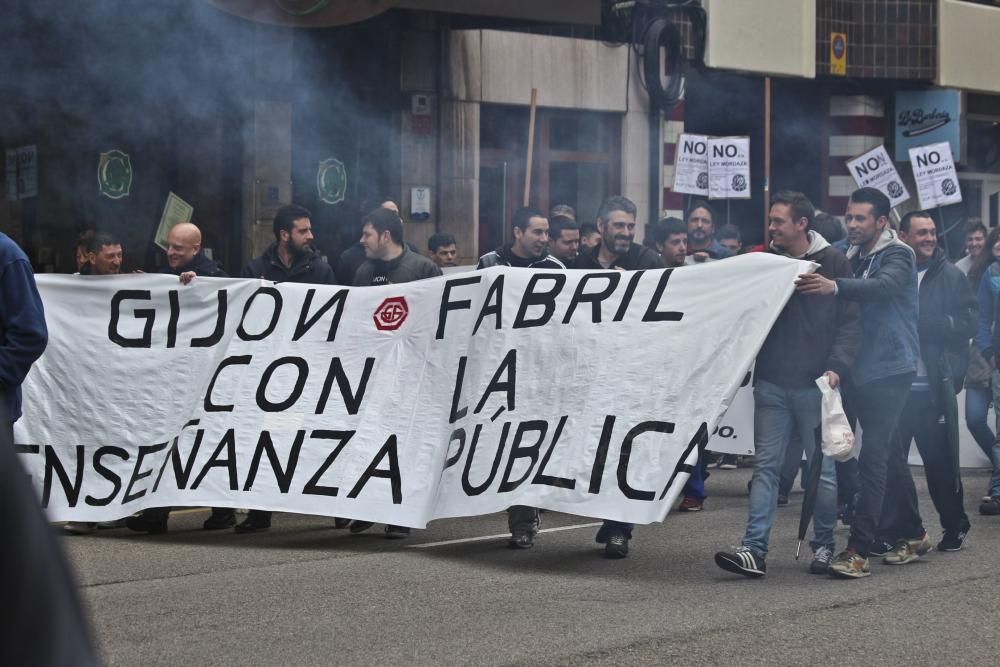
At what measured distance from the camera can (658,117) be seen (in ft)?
63.7

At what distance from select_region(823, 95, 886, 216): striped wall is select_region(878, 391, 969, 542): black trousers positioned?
14.2 m

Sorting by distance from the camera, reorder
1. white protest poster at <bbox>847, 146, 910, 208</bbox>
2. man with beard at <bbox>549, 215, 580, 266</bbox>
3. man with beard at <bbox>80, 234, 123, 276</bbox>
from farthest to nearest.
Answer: white protest poster at <bbox>847, 146, 910, 208</bbox>, man with beard at <bbox>549, 215, 580, 266</bbox>, man with beard at <bbox>80, 234, 123, 276</bbox>

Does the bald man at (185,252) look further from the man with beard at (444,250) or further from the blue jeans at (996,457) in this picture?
the blue jeans at (996,457)

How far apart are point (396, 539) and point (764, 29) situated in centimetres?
1392

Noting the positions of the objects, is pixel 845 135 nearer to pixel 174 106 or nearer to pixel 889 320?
pixel 174 106

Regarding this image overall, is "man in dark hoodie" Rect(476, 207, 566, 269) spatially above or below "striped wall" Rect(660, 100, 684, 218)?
below

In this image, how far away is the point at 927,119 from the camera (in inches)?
879

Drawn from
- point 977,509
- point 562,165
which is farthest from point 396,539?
point 562,165

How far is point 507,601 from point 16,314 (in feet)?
7.47

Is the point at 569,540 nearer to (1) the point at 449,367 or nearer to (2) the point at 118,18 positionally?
(1) the point at 449,367

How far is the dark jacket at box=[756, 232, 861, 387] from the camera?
7.12 meters

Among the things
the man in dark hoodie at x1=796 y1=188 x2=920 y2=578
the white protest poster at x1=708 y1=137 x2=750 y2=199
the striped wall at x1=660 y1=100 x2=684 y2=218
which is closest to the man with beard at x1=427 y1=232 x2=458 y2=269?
the man in dark hoodie at x1=796 y1=188 x2=920 y2=578

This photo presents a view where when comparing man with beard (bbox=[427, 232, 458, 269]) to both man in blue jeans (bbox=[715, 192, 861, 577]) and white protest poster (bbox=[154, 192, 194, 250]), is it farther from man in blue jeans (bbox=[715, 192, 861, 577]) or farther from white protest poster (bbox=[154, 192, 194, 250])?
man in blue jeans (bbox=[715, 192, 861, 577])

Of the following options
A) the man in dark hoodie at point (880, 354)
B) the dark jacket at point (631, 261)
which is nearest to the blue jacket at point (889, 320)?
the man in dark hoodie at point (880, 354)
